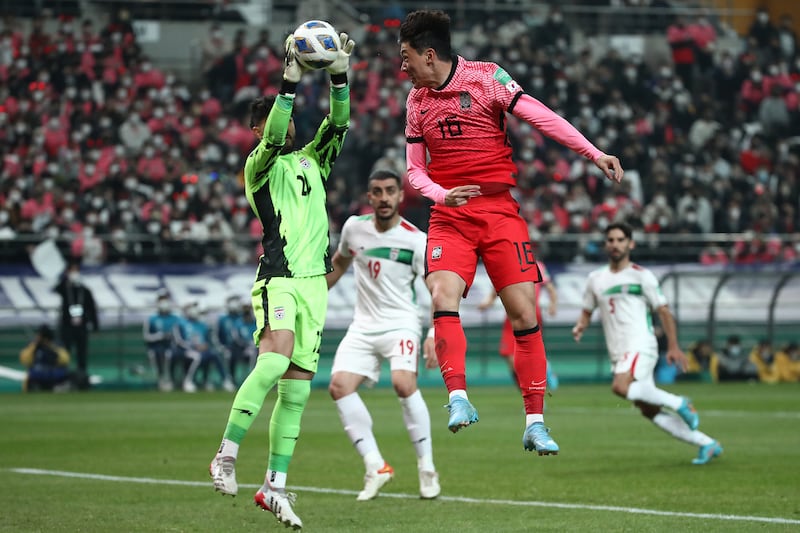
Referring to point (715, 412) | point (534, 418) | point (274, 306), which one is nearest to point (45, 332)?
point (715, 412)

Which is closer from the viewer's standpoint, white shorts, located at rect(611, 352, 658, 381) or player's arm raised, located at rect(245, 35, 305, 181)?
player's arm raised, located at rect(245, 35, 305, 181)

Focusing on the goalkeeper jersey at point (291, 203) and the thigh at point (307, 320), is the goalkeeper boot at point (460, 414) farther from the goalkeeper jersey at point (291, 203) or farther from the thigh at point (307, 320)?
the goalkeeper jersey at point (291, 203)

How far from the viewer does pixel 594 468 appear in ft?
41.6

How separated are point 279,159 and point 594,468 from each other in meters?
5.32

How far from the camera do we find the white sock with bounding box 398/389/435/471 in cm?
1079

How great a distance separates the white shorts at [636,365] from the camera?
525 inches

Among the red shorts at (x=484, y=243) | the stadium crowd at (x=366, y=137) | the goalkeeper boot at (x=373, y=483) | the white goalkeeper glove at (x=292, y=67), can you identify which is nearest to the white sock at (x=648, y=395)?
the goalkeeper boot at (x=373, y=483)

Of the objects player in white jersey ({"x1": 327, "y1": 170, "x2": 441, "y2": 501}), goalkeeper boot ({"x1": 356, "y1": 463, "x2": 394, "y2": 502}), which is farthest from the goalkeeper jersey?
goalkeeper boot ({"x1": 356, "y1": 463, "x2": 394, "y2": 502})

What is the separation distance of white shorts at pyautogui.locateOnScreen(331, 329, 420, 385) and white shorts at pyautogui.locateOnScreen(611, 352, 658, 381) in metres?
2.86

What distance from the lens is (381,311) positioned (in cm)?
1164

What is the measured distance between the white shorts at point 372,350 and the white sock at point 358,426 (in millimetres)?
358

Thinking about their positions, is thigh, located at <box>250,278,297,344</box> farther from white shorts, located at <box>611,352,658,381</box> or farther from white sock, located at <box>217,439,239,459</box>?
white shorts, located at <box>611,352,658,381</box>

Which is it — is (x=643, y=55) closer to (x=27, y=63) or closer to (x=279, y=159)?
(x=27, y=63)

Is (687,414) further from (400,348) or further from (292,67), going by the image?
(292,67)
